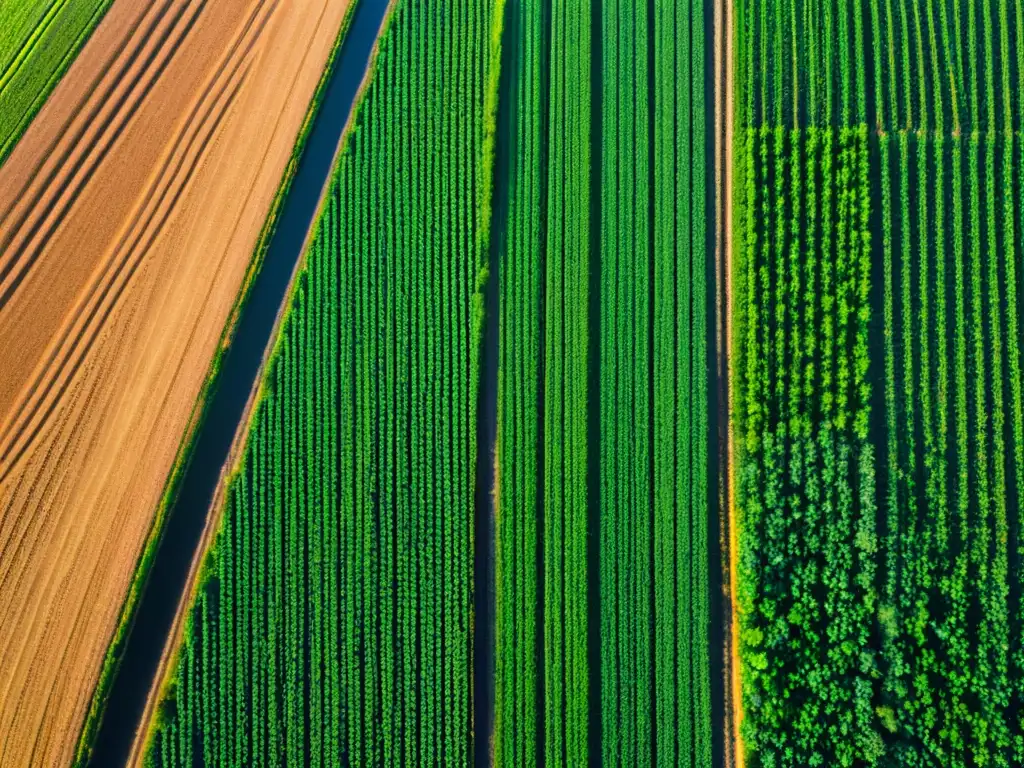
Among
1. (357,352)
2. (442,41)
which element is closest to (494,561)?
(357,352)

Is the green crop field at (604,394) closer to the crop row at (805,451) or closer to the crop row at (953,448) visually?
the crop row at (805,451)

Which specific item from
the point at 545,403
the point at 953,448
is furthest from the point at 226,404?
the point at 953,448

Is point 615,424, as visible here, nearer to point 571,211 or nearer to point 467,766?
point 571,211

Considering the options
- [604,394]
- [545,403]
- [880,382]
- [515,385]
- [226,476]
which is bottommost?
[226,476]

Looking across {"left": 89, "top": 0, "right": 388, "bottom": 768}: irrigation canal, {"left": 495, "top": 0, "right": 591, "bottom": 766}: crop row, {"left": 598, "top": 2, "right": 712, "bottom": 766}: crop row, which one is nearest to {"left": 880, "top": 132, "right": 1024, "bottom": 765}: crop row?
{"left": 598, "top": 2, "right": 712, "bottom": 766}: crop row

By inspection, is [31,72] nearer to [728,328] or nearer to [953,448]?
[728,328]

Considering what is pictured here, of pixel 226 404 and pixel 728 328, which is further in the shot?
pixel 226 404
